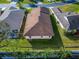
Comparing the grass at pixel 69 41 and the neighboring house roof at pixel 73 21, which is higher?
the neighboring house roof at pixel 73 21

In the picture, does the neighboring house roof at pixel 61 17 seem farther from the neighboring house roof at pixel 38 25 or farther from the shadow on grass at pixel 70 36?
the neighboring house roof at pixel 38 25

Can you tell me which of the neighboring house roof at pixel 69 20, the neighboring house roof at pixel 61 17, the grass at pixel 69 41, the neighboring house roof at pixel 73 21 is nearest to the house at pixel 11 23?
the neighboring house roof at pixel 61 17

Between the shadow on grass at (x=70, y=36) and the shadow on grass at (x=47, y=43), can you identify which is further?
the shadow on grass at (x=70, y=36)

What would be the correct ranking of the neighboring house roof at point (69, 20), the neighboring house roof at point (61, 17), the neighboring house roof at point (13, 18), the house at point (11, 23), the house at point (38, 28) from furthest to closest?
the neighboring house roof at point (61, 17), the neighboring house roof at point (13, 18), the neighboring house roof at point (69, 20), the house at point (11, 23), the house at point (38, 28)

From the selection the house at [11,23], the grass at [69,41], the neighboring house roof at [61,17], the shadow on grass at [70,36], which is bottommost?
the grass at [69,41]

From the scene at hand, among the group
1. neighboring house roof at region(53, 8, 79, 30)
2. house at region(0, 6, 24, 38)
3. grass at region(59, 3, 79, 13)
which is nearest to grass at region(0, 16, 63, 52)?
house at region(0, 6, 24, 38)

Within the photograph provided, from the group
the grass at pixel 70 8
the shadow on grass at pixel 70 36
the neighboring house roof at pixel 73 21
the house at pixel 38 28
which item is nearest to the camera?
the house at pixel 38 28

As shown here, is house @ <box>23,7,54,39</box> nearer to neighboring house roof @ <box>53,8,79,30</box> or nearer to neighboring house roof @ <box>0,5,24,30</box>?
neighboring house roof @ <box>0,5,24,30</box>

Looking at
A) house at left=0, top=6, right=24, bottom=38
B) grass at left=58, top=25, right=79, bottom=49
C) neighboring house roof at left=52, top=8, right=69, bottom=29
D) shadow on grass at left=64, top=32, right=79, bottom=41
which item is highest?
house at left=0, top=6, right=24, bottom=38
